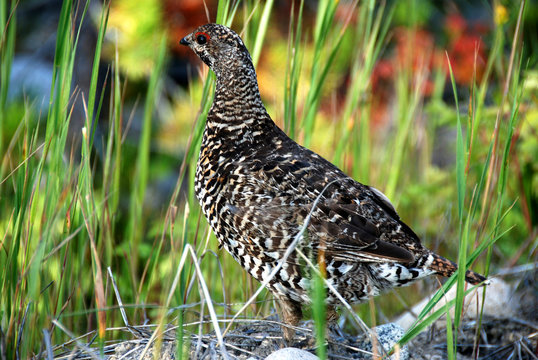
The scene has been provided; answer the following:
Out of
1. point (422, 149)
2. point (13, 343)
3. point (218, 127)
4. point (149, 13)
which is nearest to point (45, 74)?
point (149, 13)

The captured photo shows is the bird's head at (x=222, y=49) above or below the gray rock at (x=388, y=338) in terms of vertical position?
above

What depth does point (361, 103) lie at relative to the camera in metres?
4.08

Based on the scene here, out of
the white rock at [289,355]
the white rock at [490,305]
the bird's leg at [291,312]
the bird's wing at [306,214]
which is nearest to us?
the white rock at [289,355]

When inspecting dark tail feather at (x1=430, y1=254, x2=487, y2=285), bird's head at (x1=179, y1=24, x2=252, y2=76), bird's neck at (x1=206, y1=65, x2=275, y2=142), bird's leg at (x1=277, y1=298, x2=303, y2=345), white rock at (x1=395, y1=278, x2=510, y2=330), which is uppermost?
bird's head at (x1=179, y1=24, x2=252, y2=76)

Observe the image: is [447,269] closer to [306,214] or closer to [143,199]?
[306,214]

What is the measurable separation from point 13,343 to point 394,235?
174 centimetres

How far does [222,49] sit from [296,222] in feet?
3.37

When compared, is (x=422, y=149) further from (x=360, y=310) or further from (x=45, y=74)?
(x=45, y=74)

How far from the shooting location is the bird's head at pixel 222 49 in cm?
318

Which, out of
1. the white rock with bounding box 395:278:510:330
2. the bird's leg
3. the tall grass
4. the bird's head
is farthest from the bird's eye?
the white rock with bounding box 395:278:510:330

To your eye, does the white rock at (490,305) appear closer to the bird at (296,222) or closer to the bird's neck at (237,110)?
the bird at (296,222)

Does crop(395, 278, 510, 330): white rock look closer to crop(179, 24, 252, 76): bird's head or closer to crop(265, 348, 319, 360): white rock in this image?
crop(265, 348, 319, 360): white rock

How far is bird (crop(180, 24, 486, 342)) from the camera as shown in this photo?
111 inches

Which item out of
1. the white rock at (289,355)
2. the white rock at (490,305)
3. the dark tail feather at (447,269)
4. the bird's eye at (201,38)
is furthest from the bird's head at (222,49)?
the white rock at (490,305)
